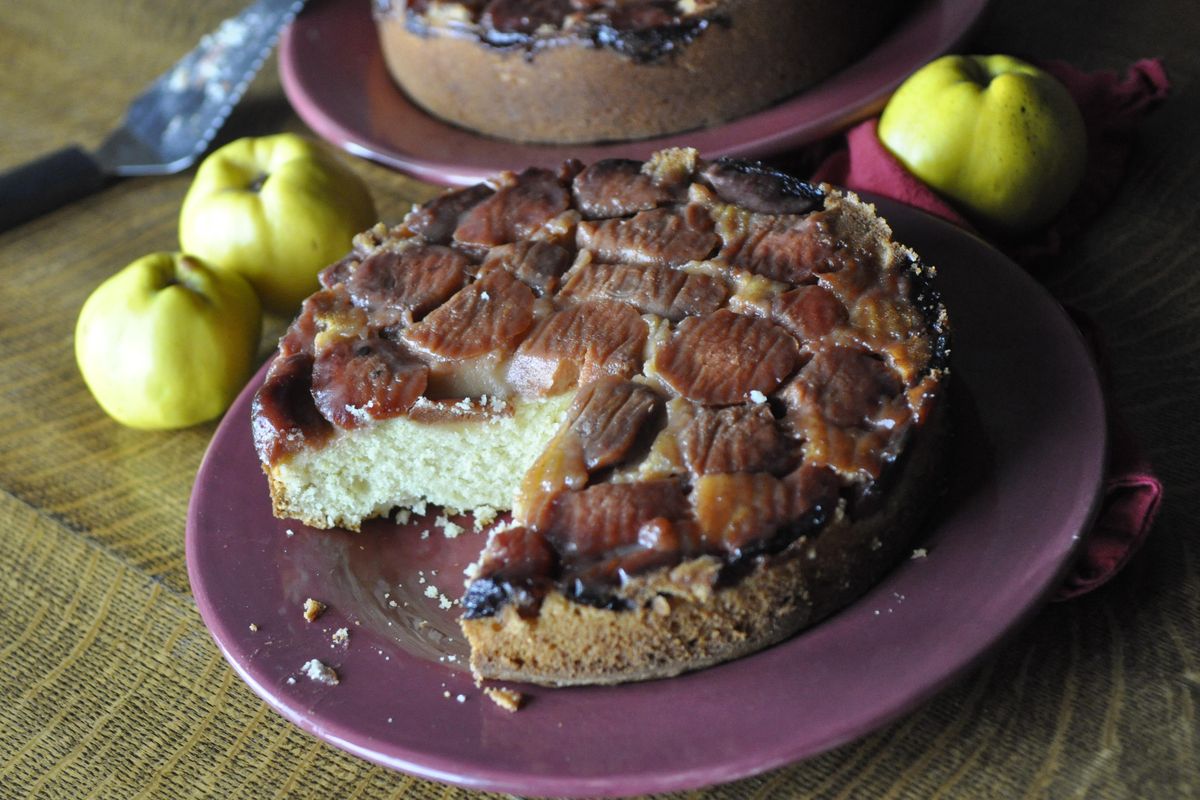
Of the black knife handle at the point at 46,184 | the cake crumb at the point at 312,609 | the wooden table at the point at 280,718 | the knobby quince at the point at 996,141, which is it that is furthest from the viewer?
the black knife handle at the point at 46,184

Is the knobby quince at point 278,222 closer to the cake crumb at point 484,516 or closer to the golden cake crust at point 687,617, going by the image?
the cake crumb at point 484,516

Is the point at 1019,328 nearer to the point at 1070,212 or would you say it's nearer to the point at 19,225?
the point at 1070,212

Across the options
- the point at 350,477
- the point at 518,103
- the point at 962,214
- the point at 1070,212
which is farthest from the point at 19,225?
the point at 1070,212

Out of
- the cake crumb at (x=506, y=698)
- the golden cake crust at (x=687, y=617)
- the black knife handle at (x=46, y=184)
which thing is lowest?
the black knife handle at (x=46, y=184)

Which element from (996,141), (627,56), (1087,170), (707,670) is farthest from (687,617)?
(1087,170)

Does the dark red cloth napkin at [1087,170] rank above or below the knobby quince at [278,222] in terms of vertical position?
Answer: above

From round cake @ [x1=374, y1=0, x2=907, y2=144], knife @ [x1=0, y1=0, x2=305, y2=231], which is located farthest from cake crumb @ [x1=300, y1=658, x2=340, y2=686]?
knife @ [x1=0, y1=0, x2=305, y2=231]

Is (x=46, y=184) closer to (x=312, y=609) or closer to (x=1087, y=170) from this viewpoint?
(x=312, y=609)

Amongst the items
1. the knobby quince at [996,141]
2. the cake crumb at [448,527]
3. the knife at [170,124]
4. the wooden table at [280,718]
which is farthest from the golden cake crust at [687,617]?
the knife at [170,124]
